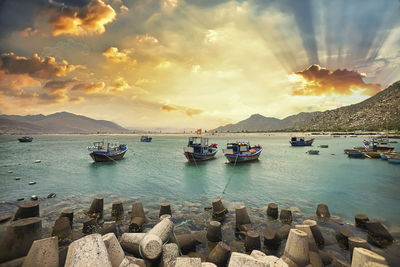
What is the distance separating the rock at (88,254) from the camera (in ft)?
13.9

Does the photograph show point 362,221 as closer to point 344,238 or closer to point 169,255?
point 344,238

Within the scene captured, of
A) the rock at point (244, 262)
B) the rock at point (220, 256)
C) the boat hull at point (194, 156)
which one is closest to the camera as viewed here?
the rock at point (244, 262)

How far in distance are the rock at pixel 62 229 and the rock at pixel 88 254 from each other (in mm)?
5592

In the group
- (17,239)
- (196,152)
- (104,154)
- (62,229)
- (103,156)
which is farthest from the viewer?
(103,156)

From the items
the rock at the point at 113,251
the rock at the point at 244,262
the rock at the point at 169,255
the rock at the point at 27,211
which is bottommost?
the rock at the point at 27,211

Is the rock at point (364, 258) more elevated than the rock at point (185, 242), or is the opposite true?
the rock at point (364, 258)

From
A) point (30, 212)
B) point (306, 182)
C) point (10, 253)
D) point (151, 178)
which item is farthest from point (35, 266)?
point (306, 182)

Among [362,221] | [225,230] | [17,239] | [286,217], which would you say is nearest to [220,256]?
[225,230]

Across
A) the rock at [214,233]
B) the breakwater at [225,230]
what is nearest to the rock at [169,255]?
the breakwater at [225,230]

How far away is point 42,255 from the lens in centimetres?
488

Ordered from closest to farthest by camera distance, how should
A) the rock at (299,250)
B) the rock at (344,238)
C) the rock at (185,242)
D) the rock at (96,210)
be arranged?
the rock at (299,250) < the rock at (185,242) < the rock at (344,238) < the rock at (96,210)

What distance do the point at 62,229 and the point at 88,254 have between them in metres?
6.13

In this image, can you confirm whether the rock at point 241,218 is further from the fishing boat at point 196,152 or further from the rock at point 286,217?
the fishing boat at point 196,152

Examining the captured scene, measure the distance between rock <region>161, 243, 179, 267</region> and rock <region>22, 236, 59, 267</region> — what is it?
288cm
